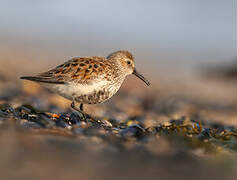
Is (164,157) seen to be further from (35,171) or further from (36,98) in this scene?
(36,98)

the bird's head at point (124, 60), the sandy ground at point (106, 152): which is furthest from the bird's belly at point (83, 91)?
the bird's head at point (124, 60)

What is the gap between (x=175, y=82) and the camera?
1264 centimetres

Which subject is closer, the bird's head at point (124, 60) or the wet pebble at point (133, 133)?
the wet pebble at point (133, 133)

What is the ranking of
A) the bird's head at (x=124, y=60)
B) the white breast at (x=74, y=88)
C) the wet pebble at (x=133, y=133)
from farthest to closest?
the bird's head at (x=124, y=60) → the white breast at (x=74, y=88) → the wet pebble at (x=133, y=133)

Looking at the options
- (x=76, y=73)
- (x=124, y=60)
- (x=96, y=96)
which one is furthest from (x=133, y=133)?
(x=124, y=60)

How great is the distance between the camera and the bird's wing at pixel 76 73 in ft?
15.2

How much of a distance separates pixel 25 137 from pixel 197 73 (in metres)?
12.4

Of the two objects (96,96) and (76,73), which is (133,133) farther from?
(76,73)

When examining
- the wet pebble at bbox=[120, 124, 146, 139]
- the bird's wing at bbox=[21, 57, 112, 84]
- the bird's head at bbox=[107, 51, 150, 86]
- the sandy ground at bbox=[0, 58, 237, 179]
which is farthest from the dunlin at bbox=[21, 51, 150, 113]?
the wet pebble at bbox=[120, 124, 146, 139]

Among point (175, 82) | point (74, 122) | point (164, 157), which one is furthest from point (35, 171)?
point (175, 82)

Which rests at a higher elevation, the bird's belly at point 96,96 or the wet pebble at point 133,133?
the bird's belly at point 96,96

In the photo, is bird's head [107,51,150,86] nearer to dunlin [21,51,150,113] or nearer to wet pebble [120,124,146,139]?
dunlin [21,51,150,113]

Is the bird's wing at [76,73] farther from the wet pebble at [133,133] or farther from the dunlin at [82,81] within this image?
the wet pebble at [133,133]

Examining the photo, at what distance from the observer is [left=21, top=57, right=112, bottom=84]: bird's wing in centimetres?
462
